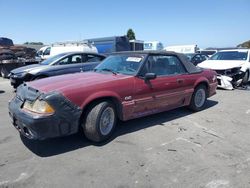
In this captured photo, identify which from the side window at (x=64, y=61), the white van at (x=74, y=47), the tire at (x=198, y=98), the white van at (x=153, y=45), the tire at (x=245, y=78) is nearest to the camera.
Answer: the tire at (x=198, y=98)

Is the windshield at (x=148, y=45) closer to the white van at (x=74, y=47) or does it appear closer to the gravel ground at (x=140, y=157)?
the white van at (x=74, y=47)

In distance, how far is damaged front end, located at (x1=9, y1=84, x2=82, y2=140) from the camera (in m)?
3.56

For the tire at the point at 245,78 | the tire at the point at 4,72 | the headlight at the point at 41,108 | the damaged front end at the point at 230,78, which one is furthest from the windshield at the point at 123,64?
the tire at the point at 4,72

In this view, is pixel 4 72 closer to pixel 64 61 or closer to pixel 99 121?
pixel 64 61

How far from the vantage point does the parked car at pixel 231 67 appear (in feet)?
31.5

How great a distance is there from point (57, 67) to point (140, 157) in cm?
595

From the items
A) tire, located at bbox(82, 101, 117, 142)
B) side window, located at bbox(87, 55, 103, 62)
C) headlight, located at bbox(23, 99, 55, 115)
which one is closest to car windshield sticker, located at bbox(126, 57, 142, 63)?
tire, located at bbox(82, 101, 117, 142)

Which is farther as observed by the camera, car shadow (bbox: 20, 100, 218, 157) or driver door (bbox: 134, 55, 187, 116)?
Result: driver door (bbox: 134, 55, 187, 116)

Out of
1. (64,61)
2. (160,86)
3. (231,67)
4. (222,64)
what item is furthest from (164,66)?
(222,64)

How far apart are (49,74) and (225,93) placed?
634cm

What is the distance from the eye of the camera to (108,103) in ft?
13.9

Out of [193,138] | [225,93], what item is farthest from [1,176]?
[225,93]

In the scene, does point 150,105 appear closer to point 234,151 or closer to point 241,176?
point 234,151

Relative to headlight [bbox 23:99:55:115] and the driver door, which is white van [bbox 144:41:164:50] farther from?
headlight [bbox 23:99:55:115]
